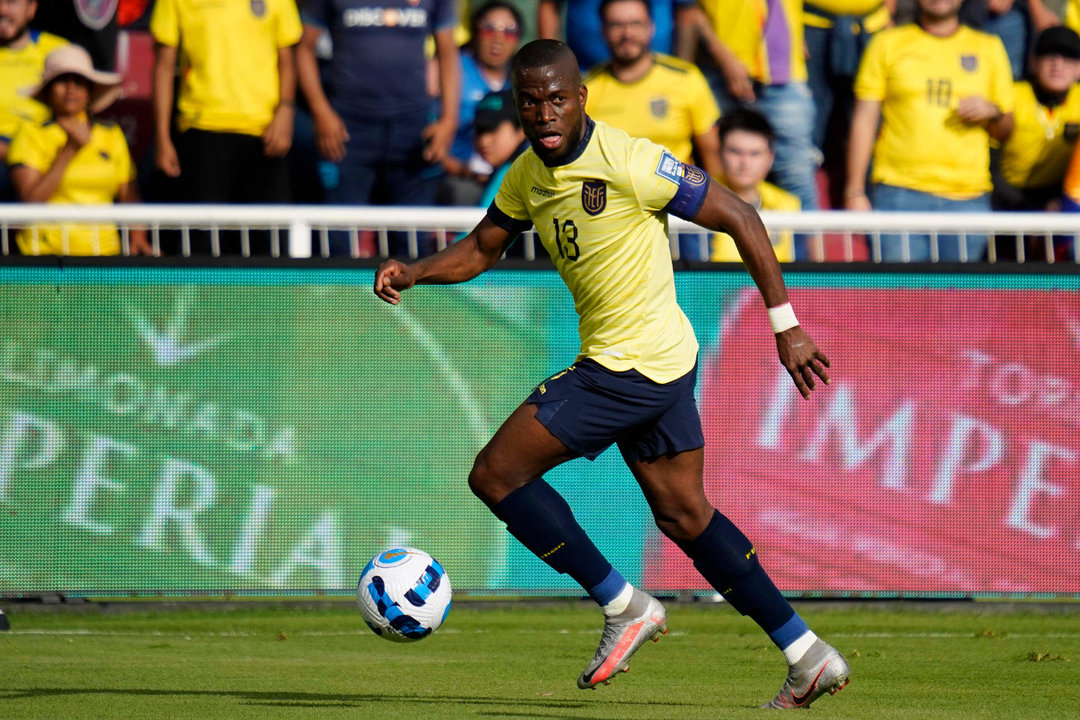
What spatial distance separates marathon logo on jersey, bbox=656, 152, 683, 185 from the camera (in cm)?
542

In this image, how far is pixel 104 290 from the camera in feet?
29.3

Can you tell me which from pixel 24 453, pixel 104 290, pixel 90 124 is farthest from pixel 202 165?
pixel 24 453

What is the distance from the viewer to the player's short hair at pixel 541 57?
5266 mm

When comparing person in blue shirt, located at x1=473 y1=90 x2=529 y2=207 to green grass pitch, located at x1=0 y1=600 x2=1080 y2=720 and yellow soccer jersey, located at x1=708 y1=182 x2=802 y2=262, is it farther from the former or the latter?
green grass pitch, located at x1=0 y1=600 x2=1080 y2=720

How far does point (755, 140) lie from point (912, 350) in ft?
7.73

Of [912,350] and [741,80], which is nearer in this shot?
[912,350]

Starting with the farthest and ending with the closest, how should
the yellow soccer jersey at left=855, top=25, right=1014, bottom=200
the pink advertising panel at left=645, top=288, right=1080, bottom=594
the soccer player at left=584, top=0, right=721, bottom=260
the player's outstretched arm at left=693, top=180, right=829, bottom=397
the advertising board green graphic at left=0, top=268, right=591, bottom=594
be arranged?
the yellow soccer jersey at left=855, top=25, right=1014, bottom=200, the soccer player at left=584, top=0, right=721, bottom=260, the pink advertising panel at left=645, top=288, right=1080, bottom=594, the advertising board green graphic at left=0, top=268, right=591, bottom=594, the player's outstretched arm at left=693, top=180, right=829, bottom=397

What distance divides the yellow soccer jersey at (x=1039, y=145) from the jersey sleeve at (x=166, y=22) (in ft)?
20.6

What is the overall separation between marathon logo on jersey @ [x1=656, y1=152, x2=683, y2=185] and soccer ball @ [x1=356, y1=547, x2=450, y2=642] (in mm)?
1779

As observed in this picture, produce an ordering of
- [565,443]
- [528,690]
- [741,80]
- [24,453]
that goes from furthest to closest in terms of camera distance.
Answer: [741,80], [24,453], [528,690], [565,443]

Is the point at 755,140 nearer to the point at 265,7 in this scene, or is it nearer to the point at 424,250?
the point at 424,250

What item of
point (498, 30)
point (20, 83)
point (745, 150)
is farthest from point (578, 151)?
point (20, 83)

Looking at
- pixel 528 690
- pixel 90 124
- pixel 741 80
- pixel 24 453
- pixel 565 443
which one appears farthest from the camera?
pixel 741 80

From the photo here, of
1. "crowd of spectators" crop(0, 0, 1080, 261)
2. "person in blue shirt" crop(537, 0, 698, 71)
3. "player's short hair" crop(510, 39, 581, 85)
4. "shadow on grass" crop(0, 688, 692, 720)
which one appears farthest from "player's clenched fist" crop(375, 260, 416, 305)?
"person in blue shirt" crop(537, 0, 698, 71)
